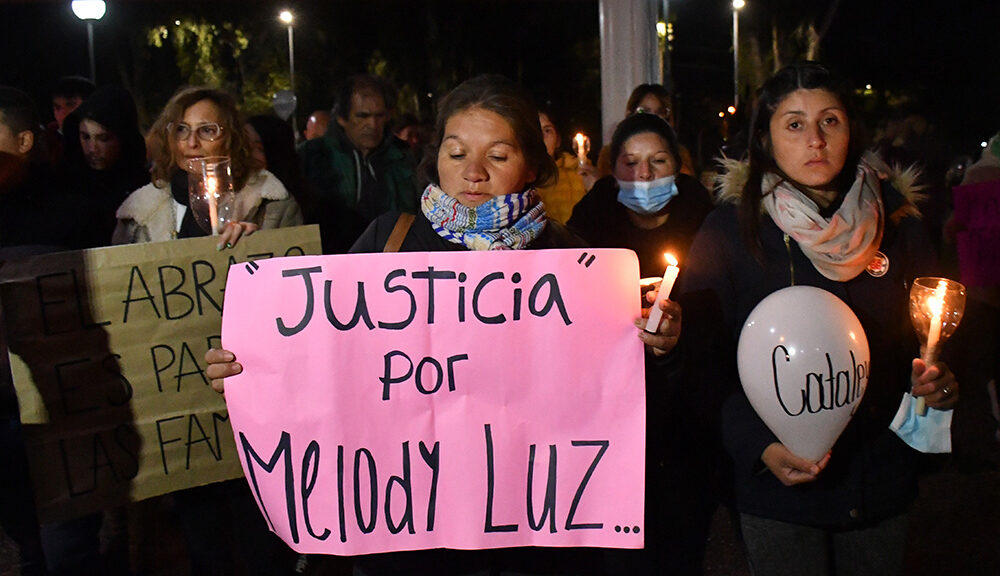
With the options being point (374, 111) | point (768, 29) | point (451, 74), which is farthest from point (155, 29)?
point (374, 111)

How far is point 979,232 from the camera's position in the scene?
15.9ft

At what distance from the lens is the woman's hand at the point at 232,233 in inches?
124

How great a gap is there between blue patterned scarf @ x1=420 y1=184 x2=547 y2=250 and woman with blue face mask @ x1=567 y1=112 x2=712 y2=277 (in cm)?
158

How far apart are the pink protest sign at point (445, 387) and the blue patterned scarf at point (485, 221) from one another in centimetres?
14

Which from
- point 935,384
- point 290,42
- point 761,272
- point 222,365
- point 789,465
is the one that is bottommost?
point 789,465

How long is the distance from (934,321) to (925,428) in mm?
299

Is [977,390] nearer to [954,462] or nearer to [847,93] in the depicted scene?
[954,462]

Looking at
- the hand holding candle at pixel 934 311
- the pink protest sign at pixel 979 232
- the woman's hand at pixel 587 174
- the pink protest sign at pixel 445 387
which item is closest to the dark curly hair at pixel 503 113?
the pink protest sign at pixel 445 387

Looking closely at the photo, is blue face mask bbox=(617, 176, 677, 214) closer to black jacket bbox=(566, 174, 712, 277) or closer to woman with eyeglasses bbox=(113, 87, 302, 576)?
black jacket bbox=(566, 174, 712, 277)

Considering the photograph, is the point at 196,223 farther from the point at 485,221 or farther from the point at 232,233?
the point at 485,221

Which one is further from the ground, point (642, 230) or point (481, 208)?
point (481, 208)

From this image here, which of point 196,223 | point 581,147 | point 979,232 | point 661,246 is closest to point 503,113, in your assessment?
point 196,223

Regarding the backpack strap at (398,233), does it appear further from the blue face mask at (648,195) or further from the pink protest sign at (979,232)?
the pink protest sign at (979,232)

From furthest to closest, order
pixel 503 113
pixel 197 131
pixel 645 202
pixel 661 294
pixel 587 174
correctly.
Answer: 1. pixel 587 174
2. pixel 645 202
3. pixel 197 131
4. pixel 503 113
5. pixel 661 294
